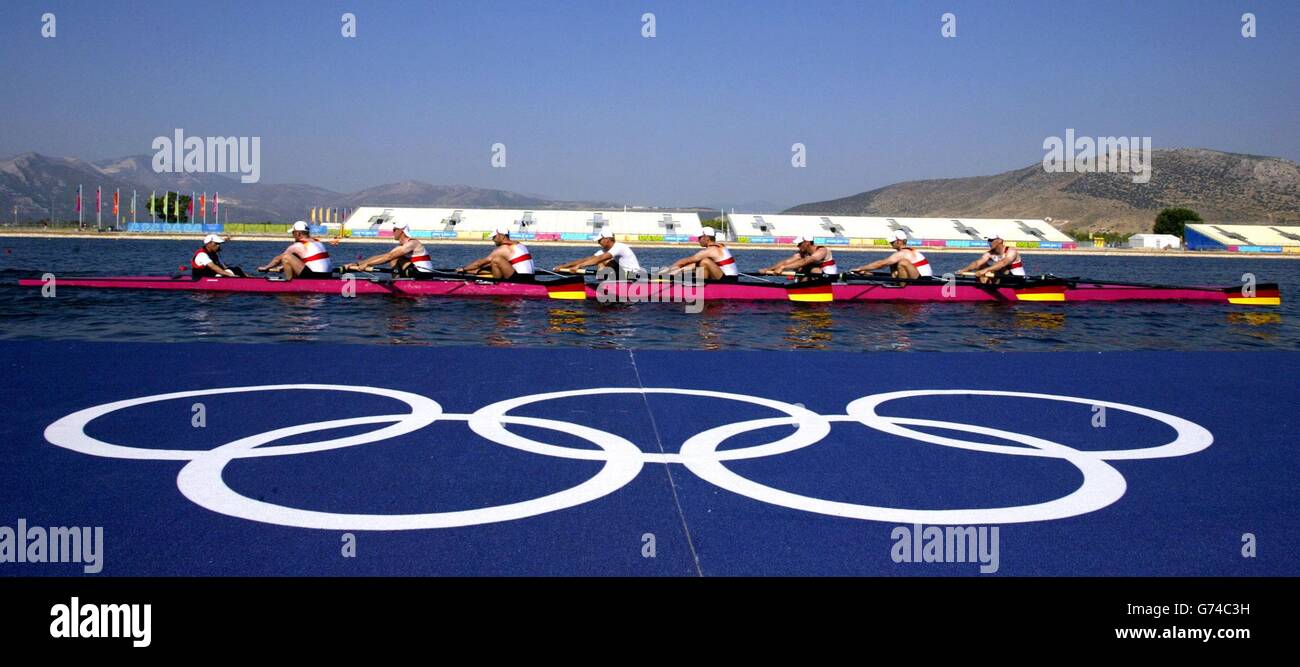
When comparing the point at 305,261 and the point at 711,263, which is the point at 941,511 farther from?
the point at 305,261

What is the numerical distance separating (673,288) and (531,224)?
8237cm

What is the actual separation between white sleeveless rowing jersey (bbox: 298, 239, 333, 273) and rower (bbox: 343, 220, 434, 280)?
56 centimetres

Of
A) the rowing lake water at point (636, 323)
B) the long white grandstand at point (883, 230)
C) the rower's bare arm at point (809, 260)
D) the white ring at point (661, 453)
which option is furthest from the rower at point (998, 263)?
the long white grandstand at point (883, 230)

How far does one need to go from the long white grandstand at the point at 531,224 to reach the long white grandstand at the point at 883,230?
7.83 meters

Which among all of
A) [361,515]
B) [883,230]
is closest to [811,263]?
[361,515]

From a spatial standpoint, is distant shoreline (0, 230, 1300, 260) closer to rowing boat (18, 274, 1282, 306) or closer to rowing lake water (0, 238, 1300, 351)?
rowing boat (18, 274, 1282, 306)

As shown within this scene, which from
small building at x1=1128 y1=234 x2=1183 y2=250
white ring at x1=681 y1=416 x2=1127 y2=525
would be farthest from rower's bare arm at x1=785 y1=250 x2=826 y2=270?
small building at x1=1128 y1=234 x2=1183 y2=250

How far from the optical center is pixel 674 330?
1816cm

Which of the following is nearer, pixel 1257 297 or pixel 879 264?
pixel 879 264

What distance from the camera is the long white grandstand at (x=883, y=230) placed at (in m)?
99.5

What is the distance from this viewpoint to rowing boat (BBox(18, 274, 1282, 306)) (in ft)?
73.3

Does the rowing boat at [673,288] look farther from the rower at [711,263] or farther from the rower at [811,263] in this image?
the rower at [811,263]

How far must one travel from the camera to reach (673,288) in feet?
74.8

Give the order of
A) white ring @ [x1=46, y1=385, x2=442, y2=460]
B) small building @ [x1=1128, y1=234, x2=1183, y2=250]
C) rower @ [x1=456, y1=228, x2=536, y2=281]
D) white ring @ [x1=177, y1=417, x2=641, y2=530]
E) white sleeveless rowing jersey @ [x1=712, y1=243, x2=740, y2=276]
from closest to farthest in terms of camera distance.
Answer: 1. white ring @ [x1=177, y1=417, x2=641, y2=530]
2. white ring @ [x1=46, y1=385, x2=442, y2=460]
3. rower @ [x1=456, y1=228, x2=536, y2=281]
4. white sleeveless rowing jersey @ [x1=712, y1=243, x2=740, y2=276]
5. small building @ [x1=1128, y1=234, x2=1183, y2=250]
